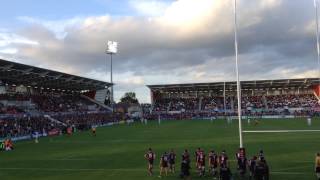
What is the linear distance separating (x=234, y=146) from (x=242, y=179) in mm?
13462

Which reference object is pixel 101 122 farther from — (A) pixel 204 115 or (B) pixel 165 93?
(B) pixel 165 93

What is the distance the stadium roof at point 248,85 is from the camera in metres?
95.4

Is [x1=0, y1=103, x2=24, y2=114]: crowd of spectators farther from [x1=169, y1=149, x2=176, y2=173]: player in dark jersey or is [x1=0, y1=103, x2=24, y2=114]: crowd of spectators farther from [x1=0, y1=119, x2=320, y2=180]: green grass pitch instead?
[x1=169, y1=149, x2=176, y2=173]: player in dark jersey

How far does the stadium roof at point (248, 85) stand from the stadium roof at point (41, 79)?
18406mm

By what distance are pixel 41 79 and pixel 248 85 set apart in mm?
48773

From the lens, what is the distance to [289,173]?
883 inches

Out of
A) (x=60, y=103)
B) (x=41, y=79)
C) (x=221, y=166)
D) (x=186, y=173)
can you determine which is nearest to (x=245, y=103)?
(x=60, y=103)

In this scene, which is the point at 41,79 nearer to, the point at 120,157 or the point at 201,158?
the point at 120,157

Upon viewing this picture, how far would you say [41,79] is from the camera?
66938 millimetres

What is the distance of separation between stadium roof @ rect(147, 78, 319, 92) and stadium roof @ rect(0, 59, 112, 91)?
18.4 meters

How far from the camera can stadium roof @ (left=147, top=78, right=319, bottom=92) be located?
3755 inches

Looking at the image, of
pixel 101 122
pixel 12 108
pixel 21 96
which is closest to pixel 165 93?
pixel 101 122

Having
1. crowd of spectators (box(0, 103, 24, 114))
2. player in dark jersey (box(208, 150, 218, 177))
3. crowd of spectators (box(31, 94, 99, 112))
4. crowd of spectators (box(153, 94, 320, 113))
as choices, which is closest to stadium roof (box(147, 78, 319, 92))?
crowd of spectators (box(153, 94, 320, 113))

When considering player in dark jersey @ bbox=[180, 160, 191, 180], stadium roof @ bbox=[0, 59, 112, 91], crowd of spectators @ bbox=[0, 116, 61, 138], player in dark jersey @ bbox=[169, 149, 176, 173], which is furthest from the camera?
stadium roof @ bbox=[0, 59, 112, 91]
